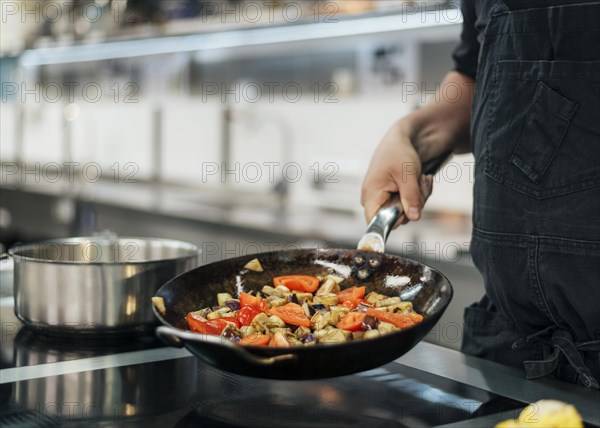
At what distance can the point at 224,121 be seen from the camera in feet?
11.0

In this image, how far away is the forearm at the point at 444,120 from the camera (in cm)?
139

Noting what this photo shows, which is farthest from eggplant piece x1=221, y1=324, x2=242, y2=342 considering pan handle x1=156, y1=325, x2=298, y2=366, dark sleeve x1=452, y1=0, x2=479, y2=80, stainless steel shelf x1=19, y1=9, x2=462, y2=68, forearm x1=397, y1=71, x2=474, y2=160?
stainless steel shelf x1=19, y1=9, x2=462, y2=68

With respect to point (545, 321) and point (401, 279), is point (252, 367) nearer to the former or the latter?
point (401, 279)

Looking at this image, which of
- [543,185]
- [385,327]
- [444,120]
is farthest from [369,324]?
[444,120]

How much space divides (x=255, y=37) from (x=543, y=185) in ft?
6.62

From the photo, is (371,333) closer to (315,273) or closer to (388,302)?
(388,302)

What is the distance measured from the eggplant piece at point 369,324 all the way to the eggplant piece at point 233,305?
0.18 meters

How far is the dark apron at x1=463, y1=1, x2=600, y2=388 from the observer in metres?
1.06

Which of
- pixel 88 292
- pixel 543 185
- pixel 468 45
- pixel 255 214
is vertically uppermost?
pixel 468 45

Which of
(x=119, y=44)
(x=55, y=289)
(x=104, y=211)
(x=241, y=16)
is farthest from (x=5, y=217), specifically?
(x=55, y=289)

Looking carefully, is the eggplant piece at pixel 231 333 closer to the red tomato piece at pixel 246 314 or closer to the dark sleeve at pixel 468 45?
the red tomato piece at pixel 246 314

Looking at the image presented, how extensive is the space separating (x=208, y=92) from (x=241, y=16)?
28.0 inches

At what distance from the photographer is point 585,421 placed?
0.85 m

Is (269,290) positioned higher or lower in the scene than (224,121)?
lower
